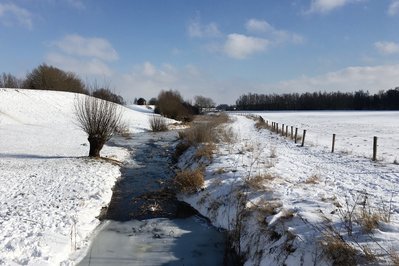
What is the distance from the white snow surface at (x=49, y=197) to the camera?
25.1 ft

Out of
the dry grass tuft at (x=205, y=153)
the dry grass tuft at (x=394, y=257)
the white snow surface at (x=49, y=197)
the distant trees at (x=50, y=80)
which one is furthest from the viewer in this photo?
the distant trees at (x=50, y=80)

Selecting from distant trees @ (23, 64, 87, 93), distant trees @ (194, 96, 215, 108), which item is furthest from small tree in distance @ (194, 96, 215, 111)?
distant trees @ (23, 64, 87, 93)

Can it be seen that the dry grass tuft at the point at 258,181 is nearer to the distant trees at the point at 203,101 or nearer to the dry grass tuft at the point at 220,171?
the dry grass tuft at the point at 220,171

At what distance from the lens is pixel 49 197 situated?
11484 mm

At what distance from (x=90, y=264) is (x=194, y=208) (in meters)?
4.74

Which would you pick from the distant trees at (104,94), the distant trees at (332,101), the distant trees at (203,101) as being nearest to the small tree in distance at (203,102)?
the distant trees at (203,101)

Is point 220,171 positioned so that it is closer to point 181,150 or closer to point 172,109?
point 181,150

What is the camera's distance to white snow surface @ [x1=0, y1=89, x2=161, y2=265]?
764cm

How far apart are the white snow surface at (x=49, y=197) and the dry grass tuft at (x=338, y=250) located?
4.83 m

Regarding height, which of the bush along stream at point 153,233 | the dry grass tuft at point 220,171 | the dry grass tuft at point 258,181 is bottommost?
the bush along stream at point 153,233

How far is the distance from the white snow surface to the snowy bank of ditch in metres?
3.43

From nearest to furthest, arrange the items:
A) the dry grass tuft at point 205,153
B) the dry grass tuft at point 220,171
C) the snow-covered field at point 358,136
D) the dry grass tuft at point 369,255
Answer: the dry grass tuft at point 369,255, the dry grass tuft at point 220,171, the dry grass tuft at point 205,153, the snow-covered field at point 358,136

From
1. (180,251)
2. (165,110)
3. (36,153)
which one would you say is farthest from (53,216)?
(165,110)

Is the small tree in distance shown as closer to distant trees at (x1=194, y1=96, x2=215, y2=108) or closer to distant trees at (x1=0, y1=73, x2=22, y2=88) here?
distant trees at (x1=194, y1=96, x2=215, y2=108)
